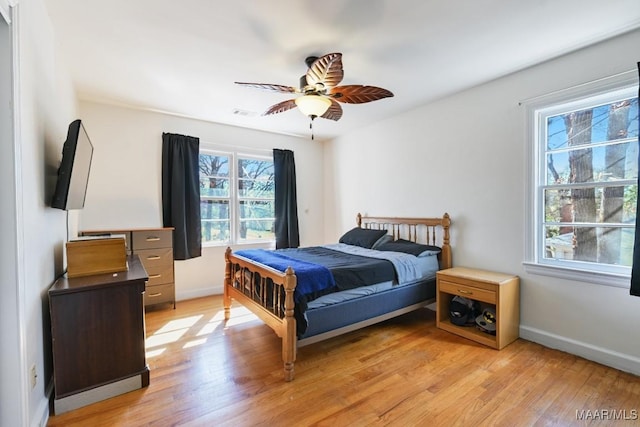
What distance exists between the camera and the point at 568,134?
2623mm

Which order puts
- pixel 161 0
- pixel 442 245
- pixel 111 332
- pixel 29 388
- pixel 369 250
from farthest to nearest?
pixel 369 250 < pixel 442 245 < pixel 111 332 < pixel 161 0 < pixel 29 388

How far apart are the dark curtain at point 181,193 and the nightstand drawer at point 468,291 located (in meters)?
3.26

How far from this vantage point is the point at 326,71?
6.68ft

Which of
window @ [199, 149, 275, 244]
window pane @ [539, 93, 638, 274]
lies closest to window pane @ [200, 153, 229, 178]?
window @ [199, 149, 275, 244]


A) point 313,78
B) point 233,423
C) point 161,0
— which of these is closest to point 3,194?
point 161,0

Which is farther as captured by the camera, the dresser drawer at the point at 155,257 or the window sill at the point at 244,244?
the window sill at the point at 244,244

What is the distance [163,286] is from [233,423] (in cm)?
243

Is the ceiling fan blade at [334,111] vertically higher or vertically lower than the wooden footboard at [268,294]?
higher

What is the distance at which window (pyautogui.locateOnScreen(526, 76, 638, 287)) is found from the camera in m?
2.31

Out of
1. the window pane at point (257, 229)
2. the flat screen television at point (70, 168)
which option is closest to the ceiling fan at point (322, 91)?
the flat screen television at point (70, 168)

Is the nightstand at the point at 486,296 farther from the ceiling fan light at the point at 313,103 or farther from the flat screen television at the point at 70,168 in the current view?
the flat screen television at the point at 70,168

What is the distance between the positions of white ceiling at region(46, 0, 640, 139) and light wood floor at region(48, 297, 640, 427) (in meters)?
2.59

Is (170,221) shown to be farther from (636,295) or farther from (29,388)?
(636,295)

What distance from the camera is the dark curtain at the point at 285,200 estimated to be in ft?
16.0
